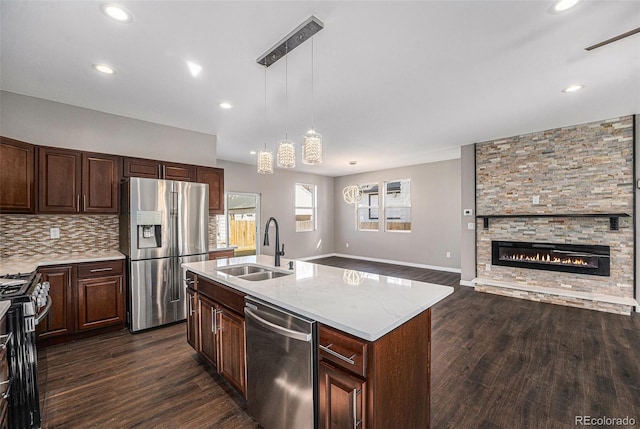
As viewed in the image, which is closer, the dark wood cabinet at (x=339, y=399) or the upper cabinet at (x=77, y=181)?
the dark wood cabinet at (x=339, y=399)

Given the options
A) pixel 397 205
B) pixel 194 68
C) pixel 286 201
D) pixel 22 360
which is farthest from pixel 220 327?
pixel 397 205

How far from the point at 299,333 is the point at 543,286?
4842 mm

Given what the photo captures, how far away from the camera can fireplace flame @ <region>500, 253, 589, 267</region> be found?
13.5 feet

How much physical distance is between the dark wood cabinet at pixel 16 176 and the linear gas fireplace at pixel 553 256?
655 cm

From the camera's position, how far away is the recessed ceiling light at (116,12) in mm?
1735

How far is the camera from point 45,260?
2871mm

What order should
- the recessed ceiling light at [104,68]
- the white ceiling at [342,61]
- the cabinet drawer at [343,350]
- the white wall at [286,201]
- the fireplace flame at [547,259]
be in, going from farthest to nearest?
the white wall at [286,201] < the fireplace flame at [547,259] < the recessed ceiling light at [104,68] < the white ceiling at [342,61] < the cabinet drawer at [343,350]

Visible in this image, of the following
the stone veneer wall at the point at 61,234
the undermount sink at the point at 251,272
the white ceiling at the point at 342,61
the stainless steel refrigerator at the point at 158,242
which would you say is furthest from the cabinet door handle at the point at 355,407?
the stone veneer wall at the point at 61,234

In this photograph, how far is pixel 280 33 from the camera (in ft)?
6.66

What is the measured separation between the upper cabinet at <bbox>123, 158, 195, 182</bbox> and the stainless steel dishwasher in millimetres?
2780

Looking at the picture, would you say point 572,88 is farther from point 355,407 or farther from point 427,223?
point 427,223

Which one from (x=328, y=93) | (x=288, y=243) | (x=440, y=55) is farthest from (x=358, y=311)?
(x=288, y=243)

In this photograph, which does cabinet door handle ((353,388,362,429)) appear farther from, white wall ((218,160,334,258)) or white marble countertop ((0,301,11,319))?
white wall ((218,160,334,258))

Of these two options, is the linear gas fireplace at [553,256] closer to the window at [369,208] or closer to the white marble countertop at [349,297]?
the window at [369,208]
